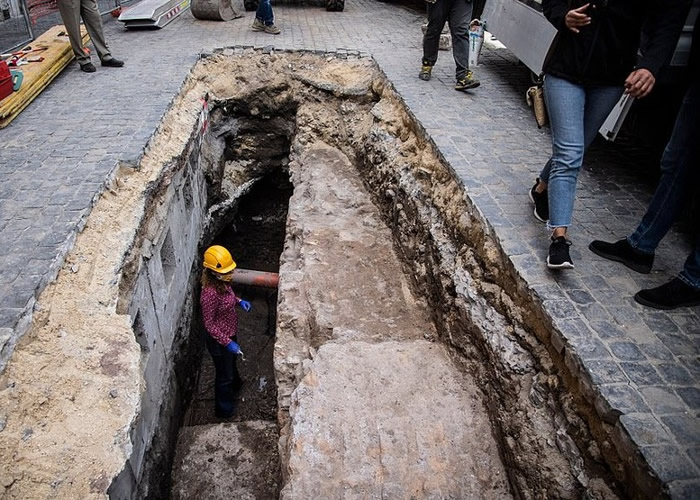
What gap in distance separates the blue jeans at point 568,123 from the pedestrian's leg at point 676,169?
0.41 metres

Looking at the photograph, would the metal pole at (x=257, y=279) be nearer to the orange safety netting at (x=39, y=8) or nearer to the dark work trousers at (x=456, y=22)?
the dark work trousers at (x=456, y=22)

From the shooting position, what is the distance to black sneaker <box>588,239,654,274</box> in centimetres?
350

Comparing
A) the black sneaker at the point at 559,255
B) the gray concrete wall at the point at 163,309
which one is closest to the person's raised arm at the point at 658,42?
the black sneaker at the point at 559,255

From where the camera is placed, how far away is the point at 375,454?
3.33 m

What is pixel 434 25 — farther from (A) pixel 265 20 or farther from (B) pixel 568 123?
(A) pixel 265 20

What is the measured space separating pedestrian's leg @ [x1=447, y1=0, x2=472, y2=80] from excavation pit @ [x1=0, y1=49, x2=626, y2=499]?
1.11m

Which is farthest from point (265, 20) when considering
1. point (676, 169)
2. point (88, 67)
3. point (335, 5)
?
point (676, 169)

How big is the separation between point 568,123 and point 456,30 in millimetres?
3819

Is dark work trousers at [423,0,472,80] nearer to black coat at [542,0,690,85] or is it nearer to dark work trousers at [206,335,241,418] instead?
black coat at [542,0,690,85]

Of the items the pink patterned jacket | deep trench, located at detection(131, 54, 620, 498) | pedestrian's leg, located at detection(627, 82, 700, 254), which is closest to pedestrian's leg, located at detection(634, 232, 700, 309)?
pedestrian's leg, located at detection(627, 82, 700, 254)

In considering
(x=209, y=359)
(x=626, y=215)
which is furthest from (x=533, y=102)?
(x=209, y=359)

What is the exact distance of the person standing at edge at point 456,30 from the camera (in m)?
6.41

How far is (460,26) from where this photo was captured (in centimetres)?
649

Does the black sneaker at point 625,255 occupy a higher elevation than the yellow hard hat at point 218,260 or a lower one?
higher
